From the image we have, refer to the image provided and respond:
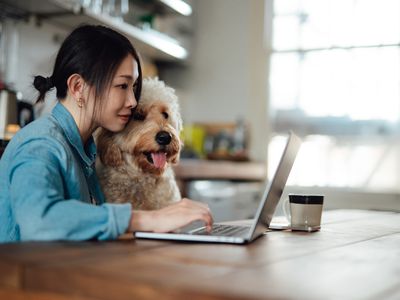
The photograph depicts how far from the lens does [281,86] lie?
199 inches

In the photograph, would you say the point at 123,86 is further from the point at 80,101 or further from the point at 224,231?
the point at 224,231

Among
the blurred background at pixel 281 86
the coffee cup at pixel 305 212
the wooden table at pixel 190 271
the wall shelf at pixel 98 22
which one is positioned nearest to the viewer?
the wooden table at pixel 190 271

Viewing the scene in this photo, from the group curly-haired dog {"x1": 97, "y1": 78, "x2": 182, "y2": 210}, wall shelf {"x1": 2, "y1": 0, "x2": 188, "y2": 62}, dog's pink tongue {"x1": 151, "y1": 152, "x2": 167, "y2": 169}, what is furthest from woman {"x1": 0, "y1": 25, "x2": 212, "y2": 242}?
wall shelf {"x1": 2, "y1": 0, "x2": 188, "y2": 62}

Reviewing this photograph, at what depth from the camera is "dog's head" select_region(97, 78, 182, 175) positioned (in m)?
1.85

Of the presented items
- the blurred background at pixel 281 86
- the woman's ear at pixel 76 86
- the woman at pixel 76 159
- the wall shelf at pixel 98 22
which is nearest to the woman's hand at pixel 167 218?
the woman at pixel 76 159

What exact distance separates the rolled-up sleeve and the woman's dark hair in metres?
0.39

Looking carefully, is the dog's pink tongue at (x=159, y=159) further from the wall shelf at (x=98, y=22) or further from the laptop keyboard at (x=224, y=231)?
the wall shelf at (x=98, y=22)

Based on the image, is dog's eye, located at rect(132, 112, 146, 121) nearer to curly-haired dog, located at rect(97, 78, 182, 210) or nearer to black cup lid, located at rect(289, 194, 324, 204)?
curly-haired dog, located at rect(97, 78, 182, 210)

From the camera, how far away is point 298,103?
4957 mm

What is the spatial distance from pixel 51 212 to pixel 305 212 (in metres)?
0.74

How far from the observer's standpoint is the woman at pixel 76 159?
41.8 inches

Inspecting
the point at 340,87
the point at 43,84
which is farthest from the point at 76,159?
the point at 340,87

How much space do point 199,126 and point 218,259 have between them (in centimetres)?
422

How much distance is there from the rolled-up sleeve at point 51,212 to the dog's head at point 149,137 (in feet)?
2.30
